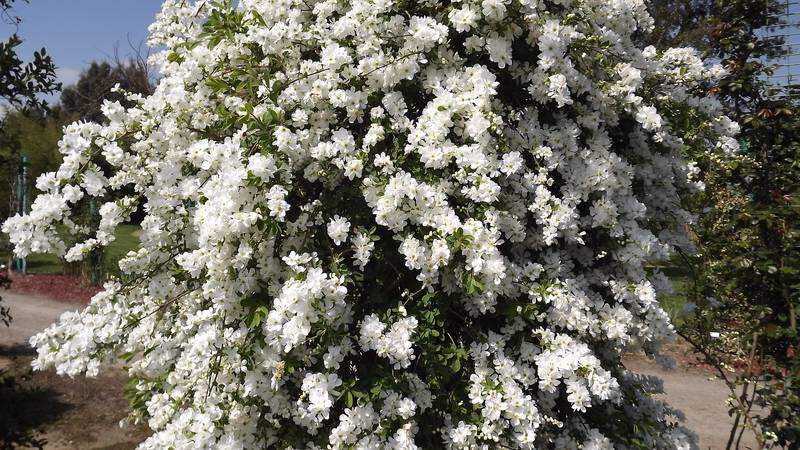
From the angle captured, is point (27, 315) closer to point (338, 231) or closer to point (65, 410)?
point (65, 410)

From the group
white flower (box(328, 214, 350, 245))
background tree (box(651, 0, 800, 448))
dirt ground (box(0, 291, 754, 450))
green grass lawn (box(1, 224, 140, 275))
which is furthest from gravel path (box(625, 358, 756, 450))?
green grass lawn (box(1, 224, 140, 275))

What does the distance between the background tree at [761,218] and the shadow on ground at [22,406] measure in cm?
406

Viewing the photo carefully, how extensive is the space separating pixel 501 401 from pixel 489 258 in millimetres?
558

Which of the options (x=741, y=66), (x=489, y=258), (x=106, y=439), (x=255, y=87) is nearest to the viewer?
(x=489, y=258)

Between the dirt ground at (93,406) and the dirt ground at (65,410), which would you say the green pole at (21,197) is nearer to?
the dirt ground at (93,406)

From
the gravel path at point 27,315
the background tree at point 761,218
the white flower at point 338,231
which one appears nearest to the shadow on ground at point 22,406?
the gravel path at point 27,315

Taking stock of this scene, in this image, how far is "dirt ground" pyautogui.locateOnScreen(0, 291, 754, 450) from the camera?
15.9 feet

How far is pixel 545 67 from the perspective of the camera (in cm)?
244

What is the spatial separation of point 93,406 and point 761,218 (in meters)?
5.83

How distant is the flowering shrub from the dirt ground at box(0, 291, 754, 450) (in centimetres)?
180

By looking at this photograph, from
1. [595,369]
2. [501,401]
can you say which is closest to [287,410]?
[501,401]

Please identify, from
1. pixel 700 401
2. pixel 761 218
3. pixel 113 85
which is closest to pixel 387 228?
pixel 761 218

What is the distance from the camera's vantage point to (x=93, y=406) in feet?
18.9

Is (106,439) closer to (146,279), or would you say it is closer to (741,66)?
(146,279)
